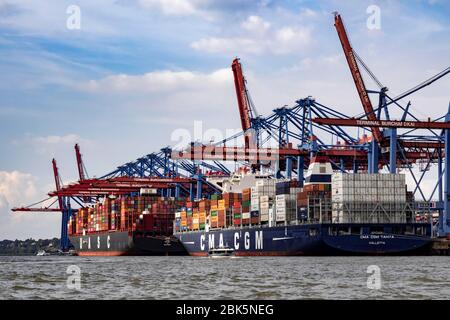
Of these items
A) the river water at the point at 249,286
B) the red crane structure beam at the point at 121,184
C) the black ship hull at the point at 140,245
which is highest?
the red crane structure beam at the point at 121,184

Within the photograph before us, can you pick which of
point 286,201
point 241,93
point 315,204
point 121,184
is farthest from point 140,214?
point 315,204

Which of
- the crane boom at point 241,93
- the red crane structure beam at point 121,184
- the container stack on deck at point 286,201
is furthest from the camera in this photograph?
the red crane structure beam at point 121,184

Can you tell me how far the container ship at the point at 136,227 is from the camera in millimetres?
126062

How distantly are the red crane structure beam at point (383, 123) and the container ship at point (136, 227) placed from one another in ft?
142

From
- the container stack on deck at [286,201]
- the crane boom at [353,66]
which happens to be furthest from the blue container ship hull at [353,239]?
the crane boom at [353,66]

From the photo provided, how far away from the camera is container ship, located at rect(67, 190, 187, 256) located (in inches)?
4963

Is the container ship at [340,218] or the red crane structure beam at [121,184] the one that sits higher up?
the red crane structure beam at [121,184]

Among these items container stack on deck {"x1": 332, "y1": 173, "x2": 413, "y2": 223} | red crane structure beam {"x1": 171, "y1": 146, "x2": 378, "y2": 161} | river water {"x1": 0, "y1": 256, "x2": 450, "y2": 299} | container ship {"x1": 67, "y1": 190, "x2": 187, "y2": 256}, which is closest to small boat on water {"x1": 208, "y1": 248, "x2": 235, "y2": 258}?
container stack on deck {"x1": 332, "y1": 173, "x2": 413, "y2": 223}

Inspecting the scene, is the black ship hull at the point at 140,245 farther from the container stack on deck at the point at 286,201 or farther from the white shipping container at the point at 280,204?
the white shipping container at the point at 280,204

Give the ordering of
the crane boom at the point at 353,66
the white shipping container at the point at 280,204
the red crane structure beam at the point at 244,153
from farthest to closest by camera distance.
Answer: the red crane structure beam at the point at 244,153
the crane boom at the point at 353,66
the white shipping container at the point at 280,204

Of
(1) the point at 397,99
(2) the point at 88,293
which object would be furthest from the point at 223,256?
(2) the point at 88,293

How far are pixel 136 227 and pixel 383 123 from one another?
53740 millimetres
